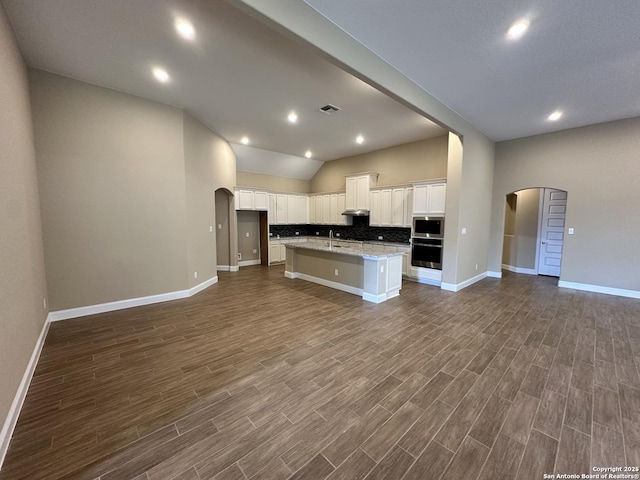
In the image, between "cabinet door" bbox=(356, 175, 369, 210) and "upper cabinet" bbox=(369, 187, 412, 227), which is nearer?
"upper cabinet" bbox=(369, 187, 412, 227)

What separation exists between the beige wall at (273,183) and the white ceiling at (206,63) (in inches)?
98.6

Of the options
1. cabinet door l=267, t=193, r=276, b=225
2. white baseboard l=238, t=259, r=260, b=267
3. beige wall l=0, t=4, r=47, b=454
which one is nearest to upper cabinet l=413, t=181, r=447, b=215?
cabinet door l=267, t=193, r=276, b=225

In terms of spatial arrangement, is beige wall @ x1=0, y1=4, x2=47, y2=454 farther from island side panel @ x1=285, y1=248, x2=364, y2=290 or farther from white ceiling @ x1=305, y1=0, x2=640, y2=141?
island side panel @ x1=285, y1=248, x2=364, y2=290

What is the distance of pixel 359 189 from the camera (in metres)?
7.59

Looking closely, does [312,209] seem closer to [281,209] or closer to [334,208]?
[334,208]

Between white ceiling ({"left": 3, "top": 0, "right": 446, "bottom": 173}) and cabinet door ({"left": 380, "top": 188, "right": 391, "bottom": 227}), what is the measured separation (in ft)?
5.68

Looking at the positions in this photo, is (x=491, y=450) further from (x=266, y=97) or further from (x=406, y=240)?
(x=406, y=240)

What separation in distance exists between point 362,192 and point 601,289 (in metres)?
5.75

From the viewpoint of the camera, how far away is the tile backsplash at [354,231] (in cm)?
728

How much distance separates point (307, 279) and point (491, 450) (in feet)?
16.1

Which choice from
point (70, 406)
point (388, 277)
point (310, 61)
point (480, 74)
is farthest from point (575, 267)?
point (70, 406)

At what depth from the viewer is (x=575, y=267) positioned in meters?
5.63

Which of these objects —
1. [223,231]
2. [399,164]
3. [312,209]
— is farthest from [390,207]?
[223,231]

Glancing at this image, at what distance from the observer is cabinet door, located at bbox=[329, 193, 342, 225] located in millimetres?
8578
